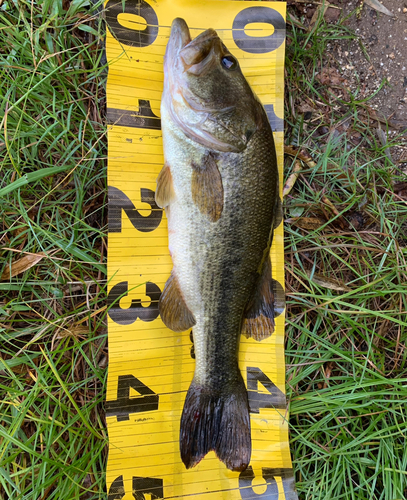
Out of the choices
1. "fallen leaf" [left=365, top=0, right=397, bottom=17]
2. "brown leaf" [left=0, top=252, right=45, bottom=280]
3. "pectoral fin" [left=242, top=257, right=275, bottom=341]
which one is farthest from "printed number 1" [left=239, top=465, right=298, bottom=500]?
"fallen leaf" [left=365, top=0, right=397, bottom=17]

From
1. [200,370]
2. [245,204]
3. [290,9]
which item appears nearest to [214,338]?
[200,370]

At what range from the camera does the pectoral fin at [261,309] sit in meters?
2.02

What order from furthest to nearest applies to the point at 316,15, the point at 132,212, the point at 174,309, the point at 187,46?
the point at 316,15, the point at 132,212, the point at 174,309, the point at 187,46

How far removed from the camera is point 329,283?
7.57 ft

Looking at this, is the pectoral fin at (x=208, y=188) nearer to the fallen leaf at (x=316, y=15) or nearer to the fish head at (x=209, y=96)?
the fish head at (x=209, y=96)

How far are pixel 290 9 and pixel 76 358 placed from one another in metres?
3.08

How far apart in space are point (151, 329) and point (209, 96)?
153 centimetres

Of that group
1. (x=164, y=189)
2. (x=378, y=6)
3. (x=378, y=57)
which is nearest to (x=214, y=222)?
(x=164, y=189)

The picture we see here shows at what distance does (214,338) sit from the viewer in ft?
6.36

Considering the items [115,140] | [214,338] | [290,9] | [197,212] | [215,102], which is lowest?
[214,338]

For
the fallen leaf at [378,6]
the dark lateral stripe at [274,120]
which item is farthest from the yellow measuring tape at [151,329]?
the fallen leaf at [378,6]

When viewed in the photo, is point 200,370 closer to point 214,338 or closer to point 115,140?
point 214,338

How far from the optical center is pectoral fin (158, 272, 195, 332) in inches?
78.7

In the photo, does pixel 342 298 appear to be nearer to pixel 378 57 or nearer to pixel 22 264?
pixel 378 57
